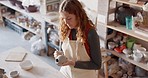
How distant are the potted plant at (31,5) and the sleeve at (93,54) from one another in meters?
1.85

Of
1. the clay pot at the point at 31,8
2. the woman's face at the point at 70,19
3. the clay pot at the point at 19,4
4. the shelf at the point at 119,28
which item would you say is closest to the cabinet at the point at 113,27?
the shelf at the point at 119,28

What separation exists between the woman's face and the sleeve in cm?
13

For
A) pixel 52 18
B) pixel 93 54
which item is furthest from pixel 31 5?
pixel 93 54

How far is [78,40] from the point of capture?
65.4 inches

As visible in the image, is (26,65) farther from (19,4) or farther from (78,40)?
(19,4)

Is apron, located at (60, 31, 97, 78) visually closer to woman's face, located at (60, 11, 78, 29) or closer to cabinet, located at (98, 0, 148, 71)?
woman's face, located at (60, 11, 78, 29)

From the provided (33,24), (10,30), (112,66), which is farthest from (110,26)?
(10,30)

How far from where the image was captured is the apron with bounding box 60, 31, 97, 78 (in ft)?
5.53

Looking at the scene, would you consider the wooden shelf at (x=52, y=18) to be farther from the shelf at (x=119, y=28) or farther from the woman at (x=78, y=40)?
the woman at (x=78, y=40)

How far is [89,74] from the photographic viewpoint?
177 centimetres

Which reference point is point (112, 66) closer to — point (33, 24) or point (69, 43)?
point (69, 43)

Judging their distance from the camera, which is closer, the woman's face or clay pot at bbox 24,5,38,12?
the woman's face

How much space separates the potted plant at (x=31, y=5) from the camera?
10.7 feet

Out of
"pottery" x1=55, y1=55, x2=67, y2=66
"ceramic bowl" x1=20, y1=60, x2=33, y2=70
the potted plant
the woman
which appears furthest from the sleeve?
the potted plant
